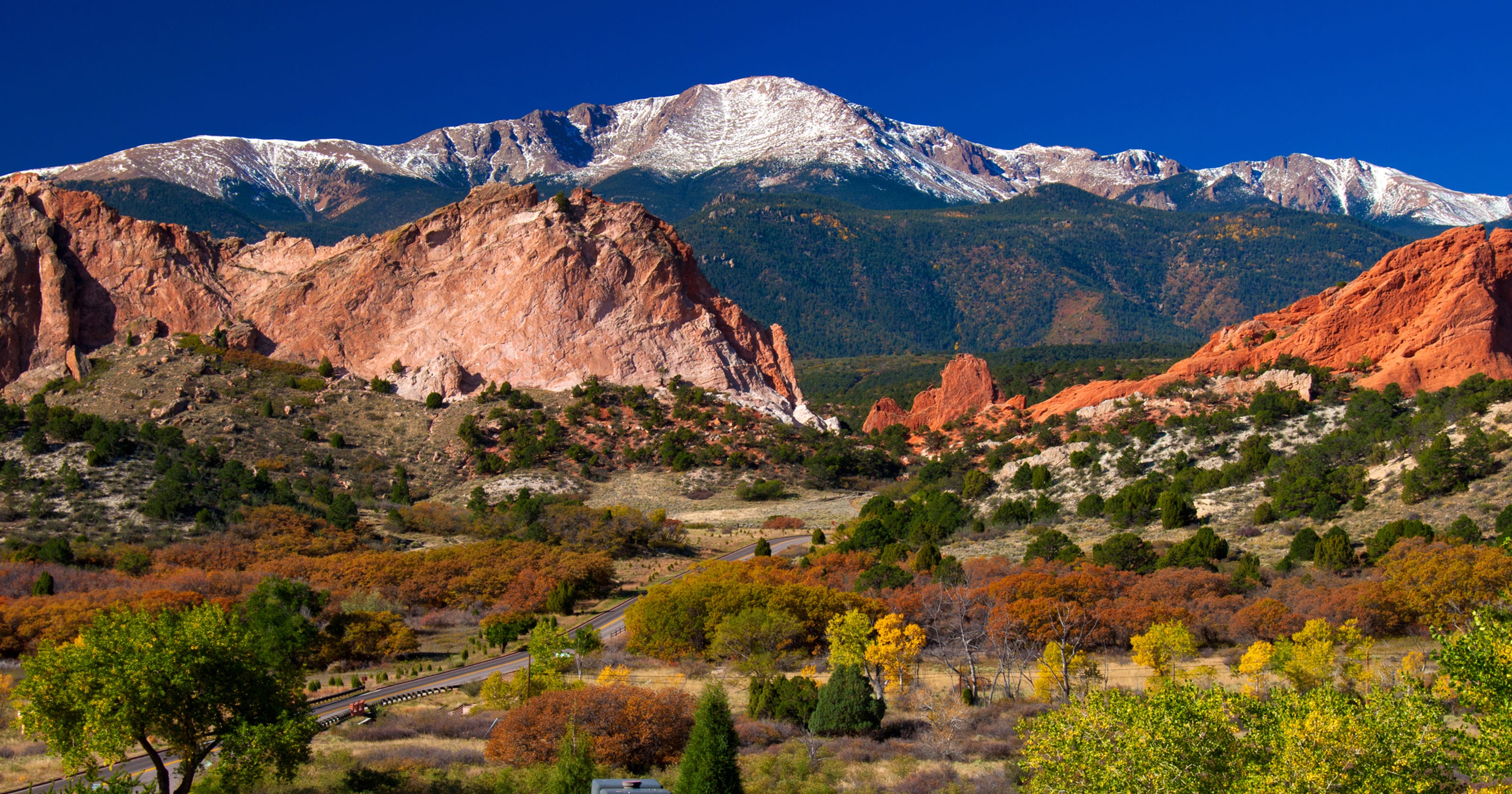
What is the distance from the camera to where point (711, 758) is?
16156 mm

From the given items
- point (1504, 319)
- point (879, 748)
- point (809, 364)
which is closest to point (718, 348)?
point (1504, 319)

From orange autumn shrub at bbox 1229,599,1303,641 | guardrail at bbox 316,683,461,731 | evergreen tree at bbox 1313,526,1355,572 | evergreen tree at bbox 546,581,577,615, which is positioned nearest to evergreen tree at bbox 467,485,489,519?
evergreen tree at bbox 546,581,577,615

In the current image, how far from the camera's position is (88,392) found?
60.5 metres

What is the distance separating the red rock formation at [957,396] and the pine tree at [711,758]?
62.1 metres

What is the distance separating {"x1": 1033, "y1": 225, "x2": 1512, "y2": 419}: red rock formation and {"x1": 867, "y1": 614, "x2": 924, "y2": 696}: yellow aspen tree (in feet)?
122

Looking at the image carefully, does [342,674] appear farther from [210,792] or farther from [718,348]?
[718,348]

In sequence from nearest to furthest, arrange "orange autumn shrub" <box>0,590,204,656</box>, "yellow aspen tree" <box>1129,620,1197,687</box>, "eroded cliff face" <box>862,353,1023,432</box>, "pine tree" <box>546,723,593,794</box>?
1. "pine tree" <box>546,723,593,794</box>
2. "yellow aspen tree" <box>1129,620,1197,687</box>
3. "orange autumn shrub" <box>0,590,204,656</box>
4. "eroded cliff face" <box>862,353,1023,432</box>

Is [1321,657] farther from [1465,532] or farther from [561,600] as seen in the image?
[561,600]

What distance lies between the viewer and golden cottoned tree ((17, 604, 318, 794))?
14.0 metres

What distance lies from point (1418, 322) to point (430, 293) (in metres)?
60.1

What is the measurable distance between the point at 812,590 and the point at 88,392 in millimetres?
51880

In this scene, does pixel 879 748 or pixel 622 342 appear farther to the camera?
pixel 622 342

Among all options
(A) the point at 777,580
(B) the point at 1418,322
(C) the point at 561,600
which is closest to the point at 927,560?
(A) the point at 777,580

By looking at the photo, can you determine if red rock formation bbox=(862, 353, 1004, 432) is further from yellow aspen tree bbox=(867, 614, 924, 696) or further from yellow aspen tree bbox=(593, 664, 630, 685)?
yellow aspen tree bbox=(593, 664, 630, 685)
